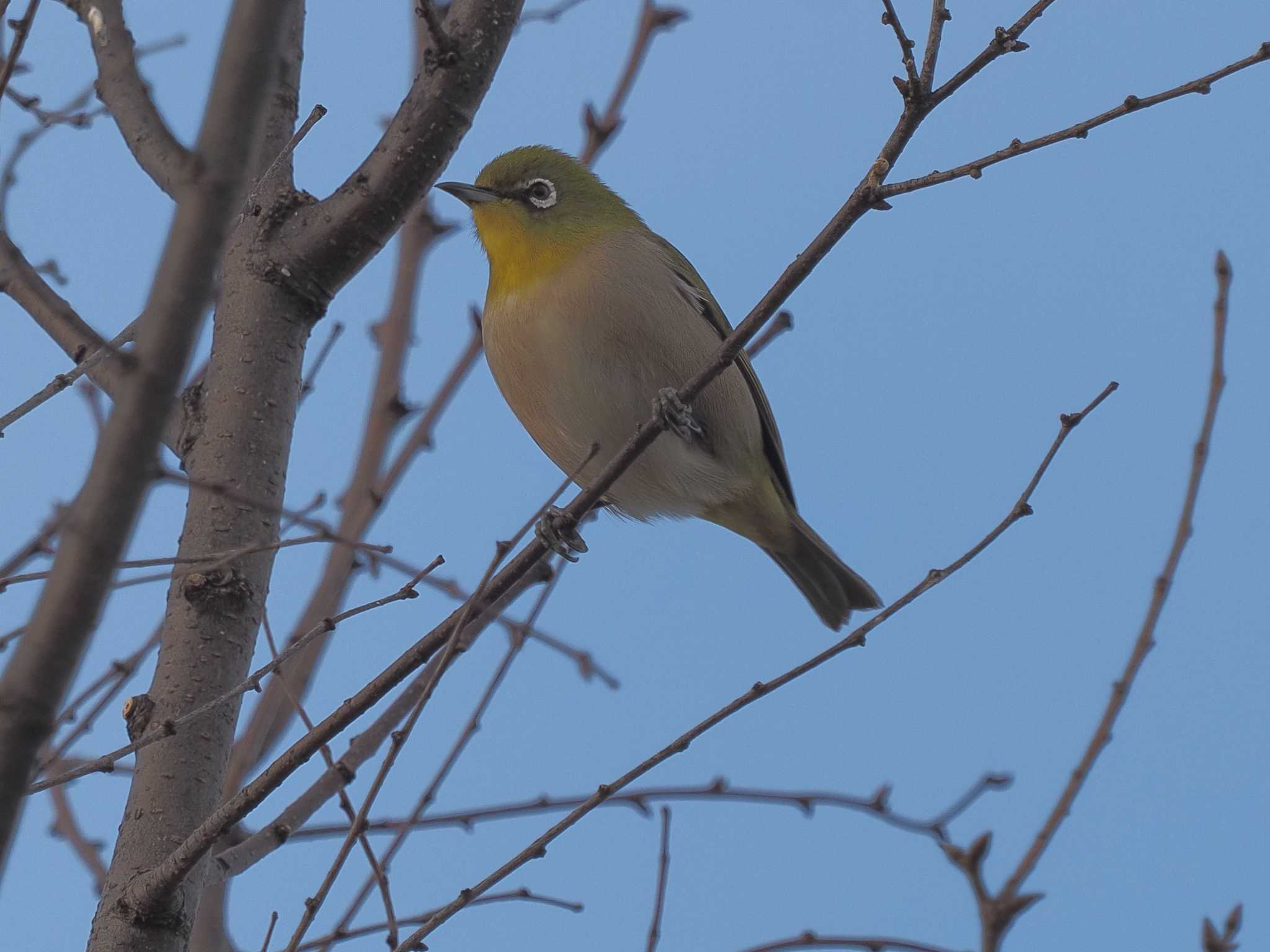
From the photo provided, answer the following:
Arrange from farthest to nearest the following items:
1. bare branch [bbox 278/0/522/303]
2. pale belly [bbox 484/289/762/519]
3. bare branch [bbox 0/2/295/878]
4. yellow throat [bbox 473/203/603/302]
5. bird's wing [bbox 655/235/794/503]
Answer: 1. bird's wing [bbox 655/235/794/503]
2. yellow throat [bbox 473/203/603/302]
3. pale belly [bbox 484/289/762/519]
4. bare branch [bbox 278/0/522/303]
5. bare branch [bbox 0/2/295/878]

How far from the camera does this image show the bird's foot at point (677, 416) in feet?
10.8

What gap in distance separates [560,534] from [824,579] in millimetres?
2201

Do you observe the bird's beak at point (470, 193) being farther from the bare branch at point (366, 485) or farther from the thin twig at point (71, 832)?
the thin twig at point (71, 832)

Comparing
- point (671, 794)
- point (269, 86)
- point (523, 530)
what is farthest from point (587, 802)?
point (269, 86)

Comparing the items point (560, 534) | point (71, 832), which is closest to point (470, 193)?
point (560, 534)

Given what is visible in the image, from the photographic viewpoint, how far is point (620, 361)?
196 inches

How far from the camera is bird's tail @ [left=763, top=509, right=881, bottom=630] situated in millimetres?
6039

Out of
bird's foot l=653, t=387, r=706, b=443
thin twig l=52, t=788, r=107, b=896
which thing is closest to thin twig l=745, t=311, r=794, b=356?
bird's foot l=653, t=387, r=706, b=443

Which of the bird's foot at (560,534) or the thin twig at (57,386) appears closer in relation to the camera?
the thin twig at (57,386)

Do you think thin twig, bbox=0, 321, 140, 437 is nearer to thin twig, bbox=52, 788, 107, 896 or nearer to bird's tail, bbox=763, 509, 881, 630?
thin twig, bbox=52, 788, 107, 896

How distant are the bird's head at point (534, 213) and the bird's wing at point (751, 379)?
36 centimetres

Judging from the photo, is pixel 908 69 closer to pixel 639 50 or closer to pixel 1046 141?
pixel 1046 141

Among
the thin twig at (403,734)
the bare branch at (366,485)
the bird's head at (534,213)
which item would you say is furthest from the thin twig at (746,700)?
the bird's head at (534,213)

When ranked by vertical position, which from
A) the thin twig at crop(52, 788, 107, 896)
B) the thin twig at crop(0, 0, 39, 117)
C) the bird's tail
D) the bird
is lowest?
the thin twig at crop(52, 788, 107, 896)
